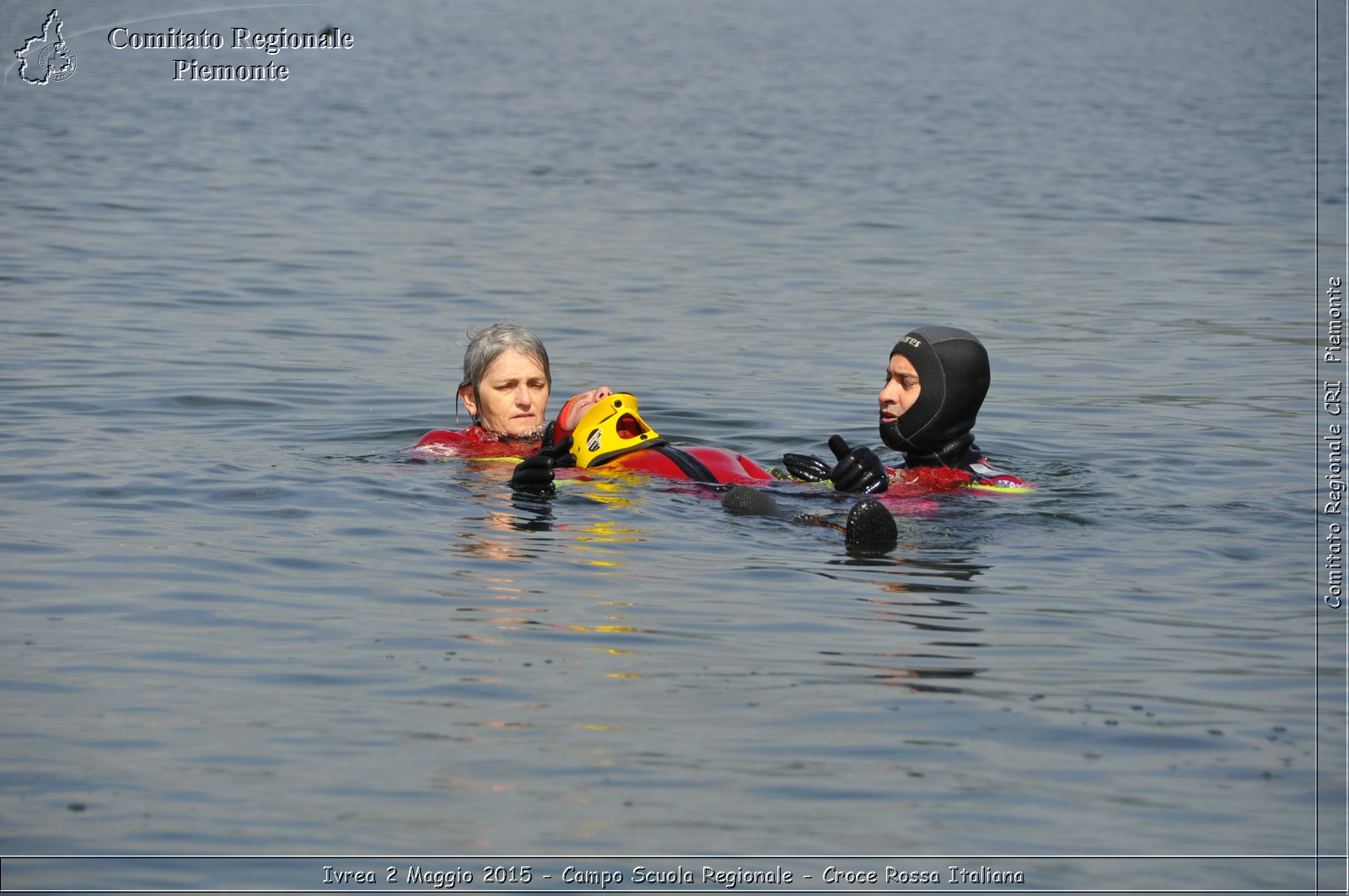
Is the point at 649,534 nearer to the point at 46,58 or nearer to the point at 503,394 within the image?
the point at 503,394

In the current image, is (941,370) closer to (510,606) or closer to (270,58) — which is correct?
(510,606)

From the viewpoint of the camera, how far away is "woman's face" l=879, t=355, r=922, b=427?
9258mm

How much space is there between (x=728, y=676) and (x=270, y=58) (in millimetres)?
36513

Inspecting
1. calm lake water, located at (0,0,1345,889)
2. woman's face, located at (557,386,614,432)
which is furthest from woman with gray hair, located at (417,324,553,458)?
woman's face, located at (557,386,614,432)

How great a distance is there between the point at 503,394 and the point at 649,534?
1.92m

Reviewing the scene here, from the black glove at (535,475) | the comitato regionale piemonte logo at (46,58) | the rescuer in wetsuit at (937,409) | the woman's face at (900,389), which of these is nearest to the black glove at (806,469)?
the rescuer in wetsuit at (937,409)

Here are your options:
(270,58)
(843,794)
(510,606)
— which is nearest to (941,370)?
(510,606)

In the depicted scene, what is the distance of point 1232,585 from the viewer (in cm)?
764

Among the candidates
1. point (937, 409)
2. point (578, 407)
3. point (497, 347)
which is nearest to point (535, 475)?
point (578, 407)

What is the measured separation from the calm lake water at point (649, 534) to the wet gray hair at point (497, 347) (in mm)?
661

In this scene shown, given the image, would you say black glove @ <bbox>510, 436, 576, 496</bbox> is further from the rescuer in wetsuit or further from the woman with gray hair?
the rescuer in wetsuit

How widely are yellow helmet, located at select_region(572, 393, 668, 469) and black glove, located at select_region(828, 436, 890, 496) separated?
100 cm

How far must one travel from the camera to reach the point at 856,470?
8.56m

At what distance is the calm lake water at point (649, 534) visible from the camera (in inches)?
207
